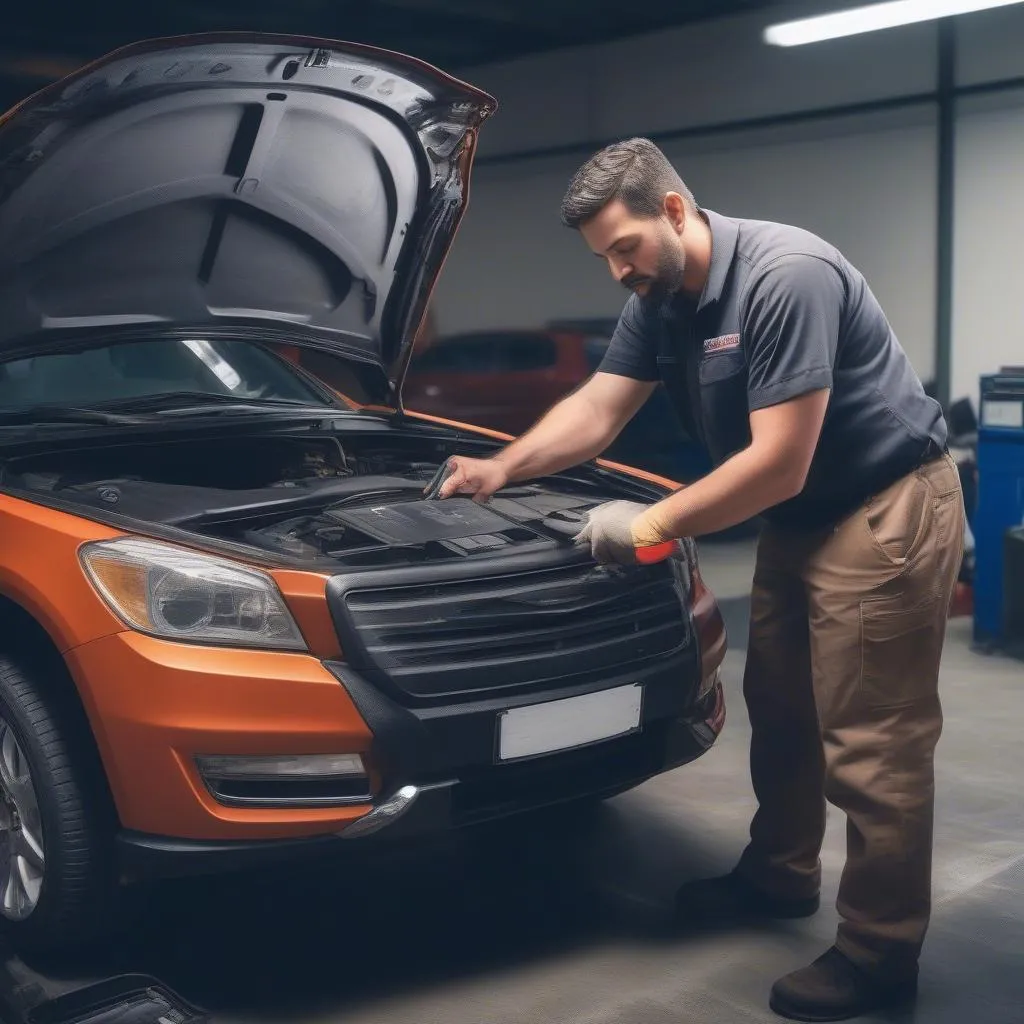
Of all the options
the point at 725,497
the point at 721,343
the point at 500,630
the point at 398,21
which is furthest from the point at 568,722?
the point at 398,21

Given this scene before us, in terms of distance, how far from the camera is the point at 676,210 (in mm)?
2480

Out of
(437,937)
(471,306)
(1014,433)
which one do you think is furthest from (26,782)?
(471,306)

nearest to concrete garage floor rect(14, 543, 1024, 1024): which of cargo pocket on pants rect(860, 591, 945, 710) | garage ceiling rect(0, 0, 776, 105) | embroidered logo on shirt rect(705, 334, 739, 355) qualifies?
cargo pocket on pants rect(860, 591, 945, 710)

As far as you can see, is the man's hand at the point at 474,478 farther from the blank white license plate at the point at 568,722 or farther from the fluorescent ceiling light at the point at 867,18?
the fluorescent ceiling light at the point at 867,18

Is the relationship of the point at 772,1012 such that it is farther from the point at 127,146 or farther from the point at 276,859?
the point at 127,146

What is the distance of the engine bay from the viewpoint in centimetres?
272

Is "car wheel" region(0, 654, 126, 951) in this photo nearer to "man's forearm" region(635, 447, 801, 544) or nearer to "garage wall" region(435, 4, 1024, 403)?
"man's forearm" region(635, 447, 801, 544)

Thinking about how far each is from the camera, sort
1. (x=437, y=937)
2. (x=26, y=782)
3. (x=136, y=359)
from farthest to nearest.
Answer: (x=136, y=359) < (x=437, y=937) < (x=26, y=782)

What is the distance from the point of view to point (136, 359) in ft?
11.9

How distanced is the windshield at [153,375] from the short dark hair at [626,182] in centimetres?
140

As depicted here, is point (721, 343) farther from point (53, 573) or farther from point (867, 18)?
point (867, 18)

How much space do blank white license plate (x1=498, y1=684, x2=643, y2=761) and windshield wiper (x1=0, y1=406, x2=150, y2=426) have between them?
1254 mm

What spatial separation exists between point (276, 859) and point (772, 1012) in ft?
3.11

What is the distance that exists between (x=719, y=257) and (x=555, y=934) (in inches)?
55.7
